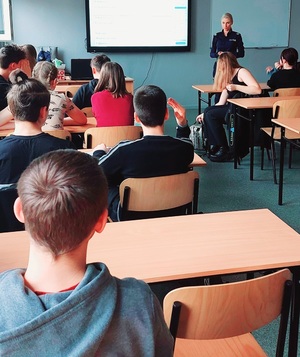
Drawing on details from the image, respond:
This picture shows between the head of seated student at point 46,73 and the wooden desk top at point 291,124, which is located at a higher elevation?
the head of seated student at point 46,73

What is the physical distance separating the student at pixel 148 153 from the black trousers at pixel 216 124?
2731 millimetres

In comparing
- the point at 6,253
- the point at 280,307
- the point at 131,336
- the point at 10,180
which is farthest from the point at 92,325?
the point at 10,180

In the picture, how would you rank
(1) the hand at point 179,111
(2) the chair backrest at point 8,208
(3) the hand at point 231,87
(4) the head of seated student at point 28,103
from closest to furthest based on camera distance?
(2) the chair backrest at point 8,208
(4) the head of seated student at point 28,103
(1) the hand at point 179,111
(3) the hand at point 231,87

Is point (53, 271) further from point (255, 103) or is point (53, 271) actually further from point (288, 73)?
point (288, 73)

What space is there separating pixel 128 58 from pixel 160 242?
7053 mm

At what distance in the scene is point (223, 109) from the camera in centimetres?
551

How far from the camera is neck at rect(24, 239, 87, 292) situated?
3.30ft

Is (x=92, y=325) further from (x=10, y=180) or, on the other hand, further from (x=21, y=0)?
(x=21, y=0)

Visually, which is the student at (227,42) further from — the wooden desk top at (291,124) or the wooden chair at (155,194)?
the wooden chair at (155,194)

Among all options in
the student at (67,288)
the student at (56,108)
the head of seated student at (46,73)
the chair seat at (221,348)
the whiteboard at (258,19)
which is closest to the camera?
the student at (67,288)

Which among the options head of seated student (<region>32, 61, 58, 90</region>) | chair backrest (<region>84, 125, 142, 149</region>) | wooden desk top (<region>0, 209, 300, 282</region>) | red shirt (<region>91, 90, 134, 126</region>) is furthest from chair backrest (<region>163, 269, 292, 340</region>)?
head of seated student (<region>32, 61, 58, 90</region>)

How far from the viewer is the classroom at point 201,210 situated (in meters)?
1.69

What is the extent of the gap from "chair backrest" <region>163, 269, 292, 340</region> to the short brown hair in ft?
1.44

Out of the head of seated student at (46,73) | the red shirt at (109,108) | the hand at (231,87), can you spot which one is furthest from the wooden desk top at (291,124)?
the head of seated student at (46,73)
